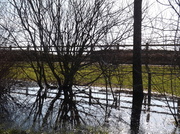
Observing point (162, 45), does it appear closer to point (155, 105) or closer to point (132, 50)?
point (155, 105)

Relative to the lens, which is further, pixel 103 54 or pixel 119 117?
pixel 103 54

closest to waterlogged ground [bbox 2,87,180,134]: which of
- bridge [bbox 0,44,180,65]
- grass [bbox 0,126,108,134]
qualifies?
grass [bbox 0,126,108,134]

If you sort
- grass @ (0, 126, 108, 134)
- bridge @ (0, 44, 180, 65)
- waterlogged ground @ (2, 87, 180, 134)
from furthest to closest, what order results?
bridge @ (0, 44, 180, 65)
waterlogged ground @ (2, 87, 180, 134)
grass @ (0, 126, 108, 134)

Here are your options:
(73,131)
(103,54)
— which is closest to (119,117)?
(73,131)

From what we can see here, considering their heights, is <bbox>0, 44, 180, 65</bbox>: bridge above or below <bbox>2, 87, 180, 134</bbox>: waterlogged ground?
above

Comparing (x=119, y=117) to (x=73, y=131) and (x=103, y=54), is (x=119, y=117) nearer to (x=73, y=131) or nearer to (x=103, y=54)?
(x=73, y=131)

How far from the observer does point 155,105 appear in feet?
17.8

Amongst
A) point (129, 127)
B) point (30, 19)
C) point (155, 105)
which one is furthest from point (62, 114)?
point (30, 19)

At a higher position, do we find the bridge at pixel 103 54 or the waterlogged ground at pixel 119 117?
the bridge at pixel 103 54

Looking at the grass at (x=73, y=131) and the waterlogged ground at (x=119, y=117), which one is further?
the waterlogged ground at (x=119, y=117)

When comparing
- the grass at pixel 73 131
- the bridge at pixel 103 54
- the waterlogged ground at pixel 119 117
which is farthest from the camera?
the bridge at pixel 103 54

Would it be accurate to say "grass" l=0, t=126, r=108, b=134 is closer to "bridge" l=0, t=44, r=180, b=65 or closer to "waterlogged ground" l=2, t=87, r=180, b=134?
"waterlogged ground" l=2, t=87, r=180, b=134

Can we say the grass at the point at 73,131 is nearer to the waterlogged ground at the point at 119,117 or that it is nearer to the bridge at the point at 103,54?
the waterlogged ground at the point at 119,117

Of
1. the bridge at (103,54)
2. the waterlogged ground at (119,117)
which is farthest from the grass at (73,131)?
the bridge at (103,54)
